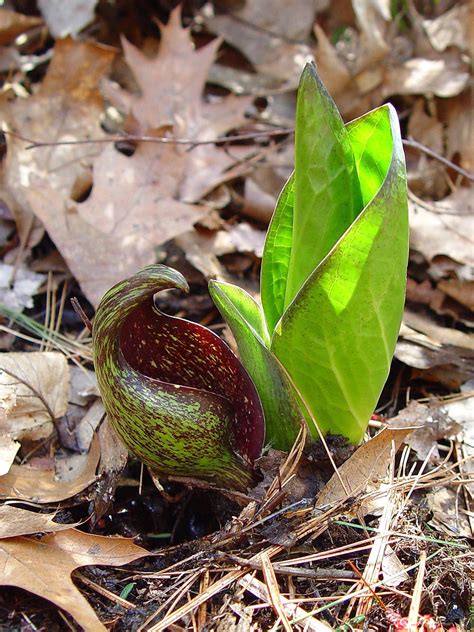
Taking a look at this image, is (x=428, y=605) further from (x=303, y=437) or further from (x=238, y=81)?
(x=238, y=81)

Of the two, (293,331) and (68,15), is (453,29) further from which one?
(293,331)

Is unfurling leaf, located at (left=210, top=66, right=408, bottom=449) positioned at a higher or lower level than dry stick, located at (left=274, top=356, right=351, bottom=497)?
higher

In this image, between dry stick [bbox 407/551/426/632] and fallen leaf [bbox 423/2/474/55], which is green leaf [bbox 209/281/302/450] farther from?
fallen leaf [bbox 423/2/474/55]

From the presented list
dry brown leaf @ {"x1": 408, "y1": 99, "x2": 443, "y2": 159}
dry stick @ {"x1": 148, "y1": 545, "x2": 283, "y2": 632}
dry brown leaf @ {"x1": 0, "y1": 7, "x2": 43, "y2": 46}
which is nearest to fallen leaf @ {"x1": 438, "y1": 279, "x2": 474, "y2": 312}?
dry brown leaf @ {"x1": 408, "y1": 99, "x2": 443, "y2": 159}

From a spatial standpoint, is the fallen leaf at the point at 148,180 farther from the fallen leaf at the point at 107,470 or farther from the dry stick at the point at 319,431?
the dry stick at the point at 319,431

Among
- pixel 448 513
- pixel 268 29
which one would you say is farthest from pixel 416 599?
pixel 268 29

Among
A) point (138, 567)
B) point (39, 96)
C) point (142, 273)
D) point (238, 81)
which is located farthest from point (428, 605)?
point (238, 81)
